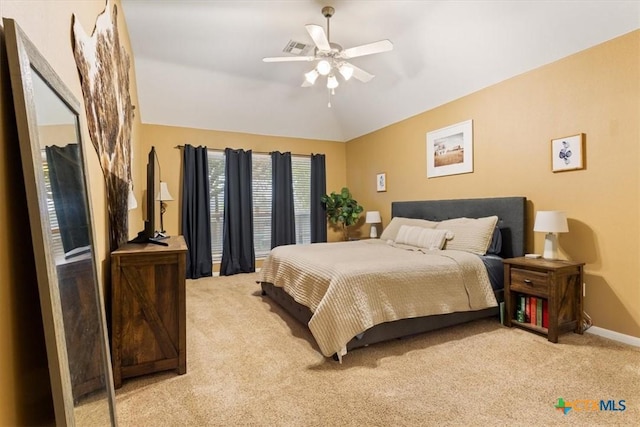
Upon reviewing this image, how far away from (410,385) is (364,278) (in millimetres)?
789

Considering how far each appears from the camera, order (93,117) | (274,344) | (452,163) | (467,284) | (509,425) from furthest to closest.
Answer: (452,163) < (467,284) < (274,344) < (93,117) < (509,425)

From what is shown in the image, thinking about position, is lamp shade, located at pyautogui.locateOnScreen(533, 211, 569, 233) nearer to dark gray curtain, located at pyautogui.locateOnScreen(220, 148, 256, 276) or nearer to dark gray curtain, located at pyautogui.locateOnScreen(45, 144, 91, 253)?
dark gray curtain, located at pyautogui.locateOnScreen(45, 144, 91, 253)

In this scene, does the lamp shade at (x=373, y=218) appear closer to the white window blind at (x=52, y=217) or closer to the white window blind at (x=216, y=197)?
the white window blind at (x=216, y=197)

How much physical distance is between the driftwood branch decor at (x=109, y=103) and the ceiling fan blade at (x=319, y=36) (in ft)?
4.88

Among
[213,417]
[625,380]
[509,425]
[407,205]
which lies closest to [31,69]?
[213,417]

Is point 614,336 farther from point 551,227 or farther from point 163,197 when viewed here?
point 163,197

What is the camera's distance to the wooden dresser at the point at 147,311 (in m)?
2.03

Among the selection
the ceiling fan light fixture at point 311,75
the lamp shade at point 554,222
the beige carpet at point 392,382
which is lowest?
the beige carpet at point 392,382

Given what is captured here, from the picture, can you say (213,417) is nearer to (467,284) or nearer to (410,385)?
(410,385)

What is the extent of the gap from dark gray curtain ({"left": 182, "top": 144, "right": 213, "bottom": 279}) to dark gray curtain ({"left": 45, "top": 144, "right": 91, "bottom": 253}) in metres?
3.90

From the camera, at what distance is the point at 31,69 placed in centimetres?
96

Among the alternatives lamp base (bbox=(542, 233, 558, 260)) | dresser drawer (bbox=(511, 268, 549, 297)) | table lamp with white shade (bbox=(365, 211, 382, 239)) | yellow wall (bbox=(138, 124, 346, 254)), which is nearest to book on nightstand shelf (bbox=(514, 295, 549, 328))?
dresser drawer (bbox=(511, 268, 549, 297))

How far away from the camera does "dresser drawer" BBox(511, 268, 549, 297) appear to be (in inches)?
109

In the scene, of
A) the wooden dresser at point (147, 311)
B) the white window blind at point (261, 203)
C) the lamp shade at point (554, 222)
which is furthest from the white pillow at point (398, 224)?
the wooden dresser at point (147, 311)
